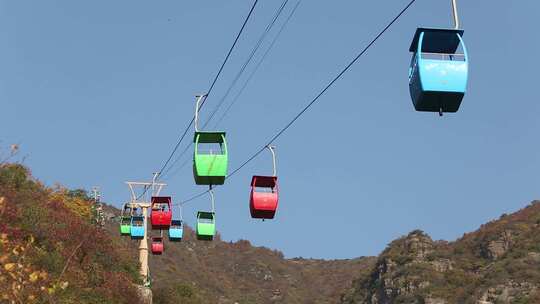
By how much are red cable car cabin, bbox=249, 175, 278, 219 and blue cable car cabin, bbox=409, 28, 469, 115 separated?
1082cm

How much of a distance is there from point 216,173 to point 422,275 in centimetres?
6689

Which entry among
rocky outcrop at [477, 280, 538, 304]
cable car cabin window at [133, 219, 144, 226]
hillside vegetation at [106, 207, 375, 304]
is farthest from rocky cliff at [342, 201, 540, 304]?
cable car cabin window at [133, 219, 144, 226]

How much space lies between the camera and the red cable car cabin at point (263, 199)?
68.3 ft

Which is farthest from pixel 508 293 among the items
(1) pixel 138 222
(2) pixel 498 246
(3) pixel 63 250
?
(3) pixel 63 250

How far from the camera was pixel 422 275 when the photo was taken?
8344 cm

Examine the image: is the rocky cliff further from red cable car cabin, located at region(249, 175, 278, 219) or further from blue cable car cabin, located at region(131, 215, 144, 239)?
red cable car cabin, located at region(249, 175, 278, 219)

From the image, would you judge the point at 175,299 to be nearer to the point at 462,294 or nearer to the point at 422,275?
the point at 462,294

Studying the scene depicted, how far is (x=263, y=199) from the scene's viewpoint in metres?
20.9

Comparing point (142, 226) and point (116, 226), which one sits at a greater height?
point (116, 226)

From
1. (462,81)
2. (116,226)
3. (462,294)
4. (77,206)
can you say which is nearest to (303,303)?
(116,226)

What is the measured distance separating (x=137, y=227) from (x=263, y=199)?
2178cm

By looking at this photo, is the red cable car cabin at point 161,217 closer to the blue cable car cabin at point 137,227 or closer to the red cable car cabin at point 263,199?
the blue cable car cabin at point 137,227

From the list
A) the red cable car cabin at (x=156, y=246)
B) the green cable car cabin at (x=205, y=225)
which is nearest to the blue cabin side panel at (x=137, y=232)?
the red cable car cabin at (x=156, y=246)

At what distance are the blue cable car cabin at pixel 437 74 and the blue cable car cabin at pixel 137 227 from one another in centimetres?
3250
